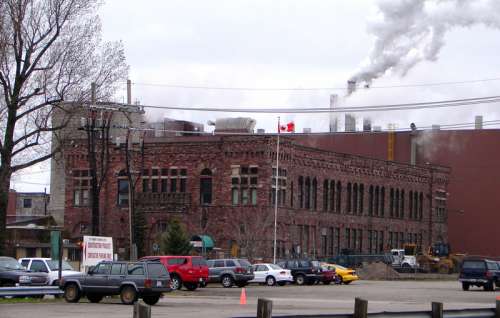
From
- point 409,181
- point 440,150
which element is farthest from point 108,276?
point 440,150

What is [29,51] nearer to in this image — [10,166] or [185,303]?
[10,166]

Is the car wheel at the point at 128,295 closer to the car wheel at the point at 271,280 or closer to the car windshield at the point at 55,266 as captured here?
the car windshield at the point at 55,266

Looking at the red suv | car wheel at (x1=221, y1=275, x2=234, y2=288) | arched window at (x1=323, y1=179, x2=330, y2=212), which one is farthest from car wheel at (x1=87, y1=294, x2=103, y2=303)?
arched window at (x1=323, y1=179, x2=330, y2=212)

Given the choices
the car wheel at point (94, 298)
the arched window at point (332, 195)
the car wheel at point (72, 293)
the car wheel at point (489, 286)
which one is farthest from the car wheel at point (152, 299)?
the arched window at point (332, 195)

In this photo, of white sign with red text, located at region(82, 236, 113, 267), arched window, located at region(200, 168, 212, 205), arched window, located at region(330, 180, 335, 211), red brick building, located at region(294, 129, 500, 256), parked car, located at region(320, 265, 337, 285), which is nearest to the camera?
white sign with red text, located at region(82, 236, 113, 267)

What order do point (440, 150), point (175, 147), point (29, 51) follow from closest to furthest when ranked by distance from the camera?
point (29, 51), point (175, 147), point (440, 150)

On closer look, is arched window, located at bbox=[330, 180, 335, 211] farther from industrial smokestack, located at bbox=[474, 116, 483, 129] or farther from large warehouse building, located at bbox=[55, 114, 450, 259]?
industrial smokestack, located at bbox=[474, 116, 483, 129]

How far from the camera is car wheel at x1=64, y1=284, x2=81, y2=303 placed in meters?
40.7

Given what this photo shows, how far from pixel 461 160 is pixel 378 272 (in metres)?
26.9

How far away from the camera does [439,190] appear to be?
104 m

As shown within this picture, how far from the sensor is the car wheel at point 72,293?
134ft

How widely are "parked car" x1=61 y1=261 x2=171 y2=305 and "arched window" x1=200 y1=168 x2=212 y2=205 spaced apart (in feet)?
138

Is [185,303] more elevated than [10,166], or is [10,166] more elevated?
[10,166]

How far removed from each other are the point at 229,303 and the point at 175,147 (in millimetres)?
43500
